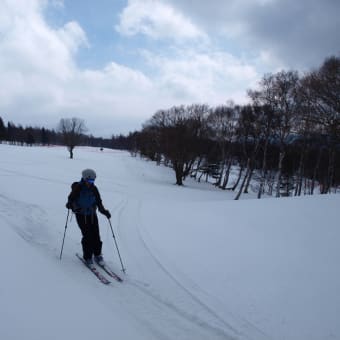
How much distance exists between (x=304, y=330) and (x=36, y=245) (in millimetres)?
5595

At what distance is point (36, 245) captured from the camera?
4938mm

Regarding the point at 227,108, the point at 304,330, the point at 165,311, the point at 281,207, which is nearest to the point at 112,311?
the point at 165,311

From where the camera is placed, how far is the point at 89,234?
4648 millimetres

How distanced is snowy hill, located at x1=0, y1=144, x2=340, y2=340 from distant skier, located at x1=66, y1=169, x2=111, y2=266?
1.27ft

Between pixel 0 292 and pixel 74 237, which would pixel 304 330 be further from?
pixel 74 237

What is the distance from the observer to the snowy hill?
2.80 meters

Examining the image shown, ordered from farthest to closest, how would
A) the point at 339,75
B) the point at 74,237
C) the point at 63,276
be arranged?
the point at 339,75
the point at 74,237
the point at 63,276

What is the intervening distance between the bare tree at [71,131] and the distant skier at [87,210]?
41.8 metres

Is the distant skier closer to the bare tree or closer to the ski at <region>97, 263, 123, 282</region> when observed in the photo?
the ski at <region>97, 263, 123, 282</region>

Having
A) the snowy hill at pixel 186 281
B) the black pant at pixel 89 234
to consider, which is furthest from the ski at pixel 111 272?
the black pant at pixel 89 234

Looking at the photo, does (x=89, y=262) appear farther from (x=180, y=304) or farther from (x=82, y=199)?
(x=180, y=304)

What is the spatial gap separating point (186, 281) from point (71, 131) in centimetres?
4672

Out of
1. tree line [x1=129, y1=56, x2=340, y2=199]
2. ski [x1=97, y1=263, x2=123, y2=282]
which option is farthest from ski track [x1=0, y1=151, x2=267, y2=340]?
tree line [x1=129, y1=56, x2=340, y2=199]

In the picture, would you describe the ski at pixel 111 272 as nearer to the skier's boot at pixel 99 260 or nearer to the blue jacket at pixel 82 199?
the skier's boot at pixel 99 260
